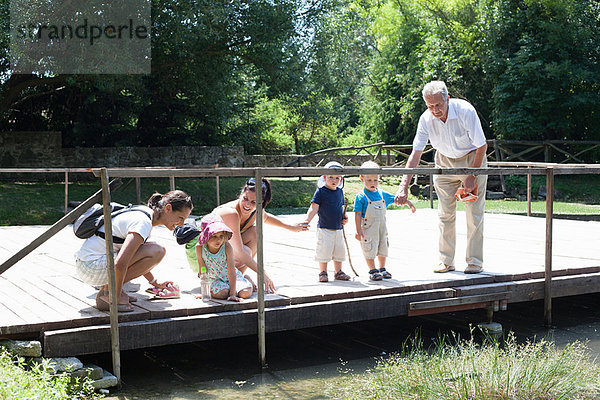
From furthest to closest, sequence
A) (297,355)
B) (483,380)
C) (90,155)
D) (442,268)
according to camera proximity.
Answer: (90,155), (442,268), (297,355), (483,380)

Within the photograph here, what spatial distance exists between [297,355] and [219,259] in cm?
113

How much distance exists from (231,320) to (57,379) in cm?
128

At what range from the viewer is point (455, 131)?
232 inches

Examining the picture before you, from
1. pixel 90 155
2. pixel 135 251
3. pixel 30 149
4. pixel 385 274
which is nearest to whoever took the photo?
pixel 135 251

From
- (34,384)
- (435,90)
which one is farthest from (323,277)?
(34,384)

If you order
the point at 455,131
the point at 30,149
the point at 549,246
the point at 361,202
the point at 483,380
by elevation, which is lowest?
the point at 483,380

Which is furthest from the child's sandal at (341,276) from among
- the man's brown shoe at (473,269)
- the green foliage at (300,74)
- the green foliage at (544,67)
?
the green foliage at (544,67)

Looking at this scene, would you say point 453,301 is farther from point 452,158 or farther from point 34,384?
point 34,384

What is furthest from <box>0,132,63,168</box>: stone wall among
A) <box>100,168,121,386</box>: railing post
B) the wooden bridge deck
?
<box>100,168,121,386</box>: railing post

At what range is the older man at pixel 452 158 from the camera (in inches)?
228

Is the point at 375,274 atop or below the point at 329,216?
below

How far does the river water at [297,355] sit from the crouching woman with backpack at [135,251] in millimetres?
647

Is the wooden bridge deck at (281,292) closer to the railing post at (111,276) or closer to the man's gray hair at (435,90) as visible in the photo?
the railing post at (111,276)

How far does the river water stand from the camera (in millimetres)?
4664
